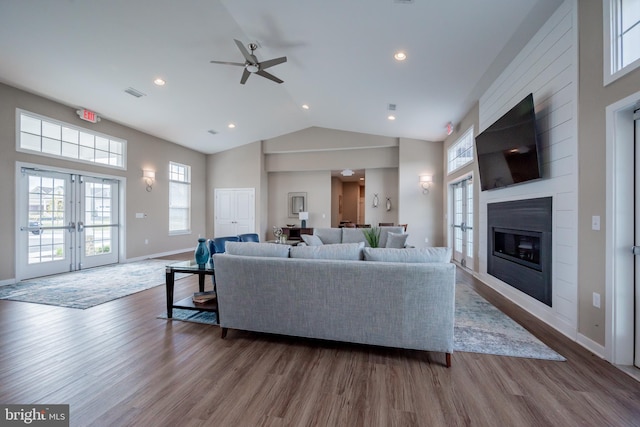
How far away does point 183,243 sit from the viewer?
798cm

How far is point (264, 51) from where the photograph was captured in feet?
14.5

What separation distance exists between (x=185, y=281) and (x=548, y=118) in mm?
5345

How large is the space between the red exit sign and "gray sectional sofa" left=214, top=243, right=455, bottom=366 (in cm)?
510

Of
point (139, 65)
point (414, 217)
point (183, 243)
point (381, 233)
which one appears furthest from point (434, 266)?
point (183, 243)

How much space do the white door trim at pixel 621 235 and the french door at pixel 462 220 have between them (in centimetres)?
320

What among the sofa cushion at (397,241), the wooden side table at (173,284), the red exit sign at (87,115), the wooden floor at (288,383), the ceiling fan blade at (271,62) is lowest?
the wooden floor at (288,383)

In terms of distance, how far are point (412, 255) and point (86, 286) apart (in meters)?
4.81

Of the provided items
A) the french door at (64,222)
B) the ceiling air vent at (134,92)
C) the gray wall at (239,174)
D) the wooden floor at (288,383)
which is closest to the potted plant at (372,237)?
the wooden floor at (288,383)

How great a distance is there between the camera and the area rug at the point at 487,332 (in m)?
2.21

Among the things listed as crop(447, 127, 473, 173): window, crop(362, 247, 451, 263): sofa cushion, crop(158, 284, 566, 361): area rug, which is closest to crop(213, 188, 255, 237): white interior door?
crop(158, 284, 566, 361): area rug

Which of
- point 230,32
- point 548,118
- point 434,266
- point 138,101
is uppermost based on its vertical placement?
point 230,32

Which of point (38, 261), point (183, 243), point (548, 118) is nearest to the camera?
point (548, 118)

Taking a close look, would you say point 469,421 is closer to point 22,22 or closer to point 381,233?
point 381,233

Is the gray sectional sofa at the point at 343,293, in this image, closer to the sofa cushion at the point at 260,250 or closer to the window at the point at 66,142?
the sofa cushion at the point at 260,250
